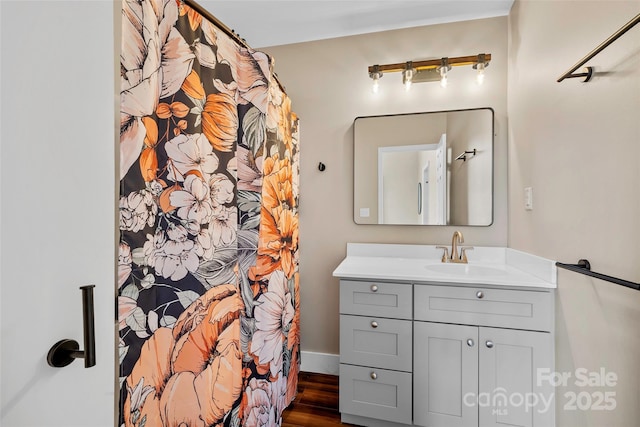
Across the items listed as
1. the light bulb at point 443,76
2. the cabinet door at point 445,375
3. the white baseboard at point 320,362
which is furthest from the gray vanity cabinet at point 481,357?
the light bulb at point 443,76

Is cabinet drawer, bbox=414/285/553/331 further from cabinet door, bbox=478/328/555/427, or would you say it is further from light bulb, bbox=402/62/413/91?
light bulb, bbox=402/62/413/91

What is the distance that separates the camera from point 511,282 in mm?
1510

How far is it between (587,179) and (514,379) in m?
0.99

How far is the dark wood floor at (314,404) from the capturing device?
1771 mm

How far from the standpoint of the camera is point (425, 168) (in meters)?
2.15

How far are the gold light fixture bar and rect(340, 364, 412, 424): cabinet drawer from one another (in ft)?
6.24

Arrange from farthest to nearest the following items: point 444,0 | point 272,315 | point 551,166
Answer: point 444,0
point 272,315
point 551,166

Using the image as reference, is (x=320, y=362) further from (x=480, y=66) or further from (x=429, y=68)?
(x=480, y=66)

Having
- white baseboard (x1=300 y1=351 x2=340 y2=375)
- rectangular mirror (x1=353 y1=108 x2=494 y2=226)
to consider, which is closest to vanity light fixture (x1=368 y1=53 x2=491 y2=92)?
rectangular mirror (x1=353 y1=108 x2=494 y2=226)

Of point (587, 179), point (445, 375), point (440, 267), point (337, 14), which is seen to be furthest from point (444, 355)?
point (337, 14)

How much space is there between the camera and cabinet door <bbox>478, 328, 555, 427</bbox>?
1.46 m
